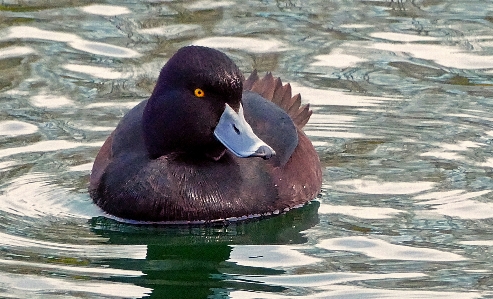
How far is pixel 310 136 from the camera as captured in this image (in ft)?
33.6

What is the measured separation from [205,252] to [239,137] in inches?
29.4

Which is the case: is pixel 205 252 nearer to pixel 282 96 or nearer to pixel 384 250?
pixel 384 250

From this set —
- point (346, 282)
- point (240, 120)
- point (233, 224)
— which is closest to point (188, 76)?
point (240, 120)

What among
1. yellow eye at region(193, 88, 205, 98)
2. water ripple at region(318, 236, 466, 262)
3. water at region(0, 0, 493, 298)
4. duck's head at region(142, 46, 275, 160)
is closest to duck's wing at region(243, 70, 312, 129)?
water at region(0, 0, 493, 298)

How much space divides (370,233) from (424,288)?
0.98 metres

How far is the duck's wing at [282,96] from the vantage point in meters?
9.91

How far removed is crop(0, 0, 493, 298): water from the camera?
7.60 m

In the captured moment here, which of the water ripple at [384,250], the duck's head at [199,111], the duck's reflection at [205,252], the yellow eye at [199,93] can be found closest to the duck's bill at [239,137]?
the duck's head at [199,111]

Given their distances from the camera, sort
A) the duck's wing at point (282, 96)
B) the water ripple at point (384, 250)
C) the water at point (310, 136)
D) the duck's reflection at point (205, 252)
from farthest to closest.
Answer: the duck's wing at point (282, 96) → the water ripple at point (384, 250) → the water at point (310, 136) → the duck's reflection at point (205, 252)

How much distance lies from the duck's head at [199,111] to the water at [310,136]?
0.55 metres

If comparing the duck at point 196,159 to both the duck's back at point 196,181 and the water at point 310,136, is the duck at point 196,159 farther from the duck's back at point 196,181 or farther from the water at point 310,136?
the water at point 310,136

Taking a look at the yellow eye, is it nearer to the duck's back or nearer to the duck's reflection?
the duck's back

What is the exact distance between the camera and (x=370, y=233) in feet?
27.1

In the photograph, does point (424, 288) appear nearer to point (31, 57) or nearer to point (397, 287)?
point (397, 287)
